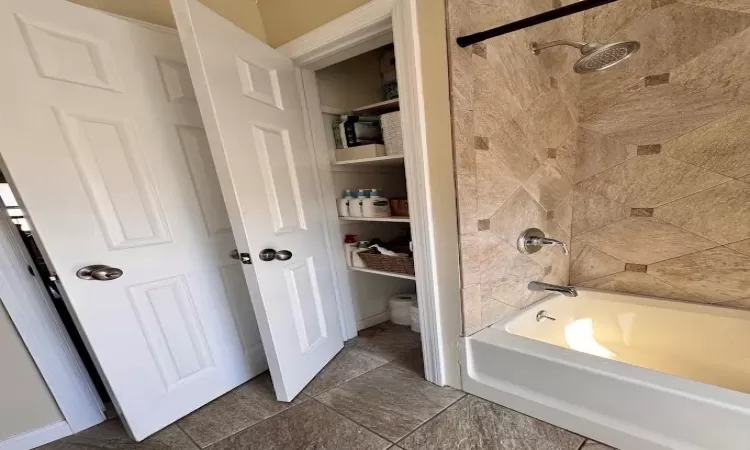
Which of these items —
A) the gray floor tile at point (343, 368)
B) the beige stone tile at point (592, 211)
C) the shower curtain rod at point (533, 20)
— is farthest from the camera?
the beige stone tile at point (592, 211)

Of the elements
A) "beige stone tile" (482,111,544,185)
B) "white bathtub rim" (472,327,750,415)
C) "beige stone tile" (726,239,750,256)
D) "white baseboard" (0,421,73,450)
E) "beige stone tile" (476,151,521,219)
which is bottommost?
"white baseboard" (0,421,73,450)

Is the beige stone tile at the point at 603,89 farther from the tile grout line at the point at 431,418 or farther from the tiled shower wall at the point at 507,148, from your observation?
the tile grout line at the point at 431,418

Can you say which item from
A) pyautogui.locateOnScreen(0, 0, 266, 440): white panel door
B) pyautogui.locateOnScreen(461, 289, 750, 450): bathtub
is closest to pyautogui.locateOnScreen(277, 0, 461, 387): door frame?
pyautogui.locateOnScreen(461, 289, 750, 450): bathtub

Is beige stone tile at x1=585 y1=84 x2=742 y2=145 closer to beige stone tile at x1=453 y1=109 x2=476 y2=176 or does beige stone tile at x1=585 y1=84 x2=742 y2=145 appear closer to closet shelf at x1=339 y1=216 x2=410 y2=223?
beige stone tile at x1=453 y1=109 x2=476 y2=176

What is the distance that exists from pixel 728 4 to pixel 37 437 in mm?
3469

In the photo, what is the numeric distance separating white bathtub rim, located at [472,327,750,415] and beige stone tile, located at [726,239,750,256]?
766 mm

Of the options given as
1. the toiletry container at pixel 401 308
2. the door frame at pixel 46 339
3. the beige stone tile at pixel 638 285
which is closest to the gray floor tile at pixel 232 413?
the door frame at pixel 46 339

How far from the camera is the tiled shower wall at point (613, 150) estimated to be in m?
1.22

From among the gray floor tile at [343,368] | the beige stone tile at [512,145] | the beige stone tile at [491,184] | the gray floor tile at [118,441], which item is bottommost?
the gray floor tile at [343,368]

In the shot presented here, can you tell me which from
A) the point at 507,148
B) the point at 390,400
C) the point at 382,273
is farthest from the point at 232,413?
the point at 507,148

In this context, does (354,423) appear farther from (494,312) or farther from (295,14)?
(295,14)

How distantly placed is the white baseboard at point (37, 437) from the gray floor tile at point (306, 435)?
29.9 inches

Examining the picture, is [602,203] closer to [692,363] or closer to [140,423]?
[692,363]

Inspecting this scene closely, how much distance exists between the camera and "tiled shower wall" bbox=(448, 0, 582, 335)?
116 cm
